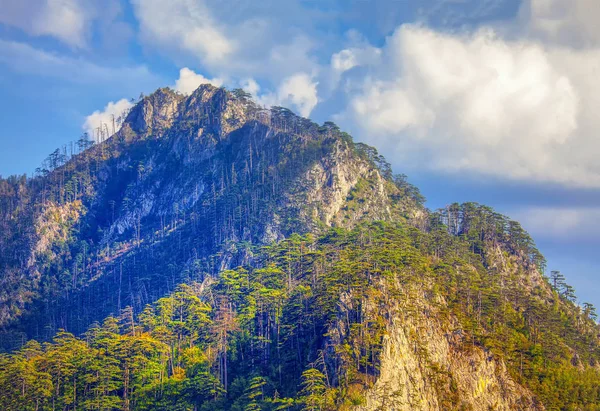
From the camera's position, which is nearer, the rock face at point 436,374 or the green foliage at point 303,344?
the rock face at point 436,374

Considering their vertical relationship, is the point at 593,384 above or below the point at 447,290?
below

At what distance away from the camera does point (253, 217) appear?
641 feet

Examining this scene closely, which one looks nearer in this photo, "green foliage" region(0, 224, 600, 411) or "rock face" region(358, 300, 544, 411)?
"rock face" region(358, 300, 544, 411)

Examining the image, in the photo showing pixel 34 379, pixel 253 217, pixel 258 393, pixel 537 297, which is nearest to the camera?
pixel 258 393

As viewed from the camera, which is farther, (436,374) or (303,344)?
(303,344)

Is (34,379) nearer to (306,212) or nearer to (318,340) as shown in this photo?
(318,340)

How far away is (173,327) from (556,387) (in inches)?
2819

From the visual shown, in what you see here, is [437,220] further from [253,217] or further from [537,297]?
[253,217]

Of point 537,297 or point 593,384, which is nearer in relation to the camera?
point 593,384

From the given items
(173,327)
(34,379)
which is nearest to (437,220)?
(173,327)

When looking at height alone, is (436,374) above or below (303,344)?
below

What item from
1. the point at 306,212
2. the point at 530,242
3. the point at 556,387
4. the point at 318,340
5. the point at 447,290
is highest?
the point at 306,212

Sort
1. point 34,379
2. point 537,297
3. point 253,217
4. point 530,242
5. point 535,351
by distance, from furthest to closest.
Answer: point 253,217 < point 530,242 < point 537,297 < point 535,351 < point 34,379

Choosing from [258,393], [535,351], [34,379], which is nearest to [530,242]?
[535,351]
